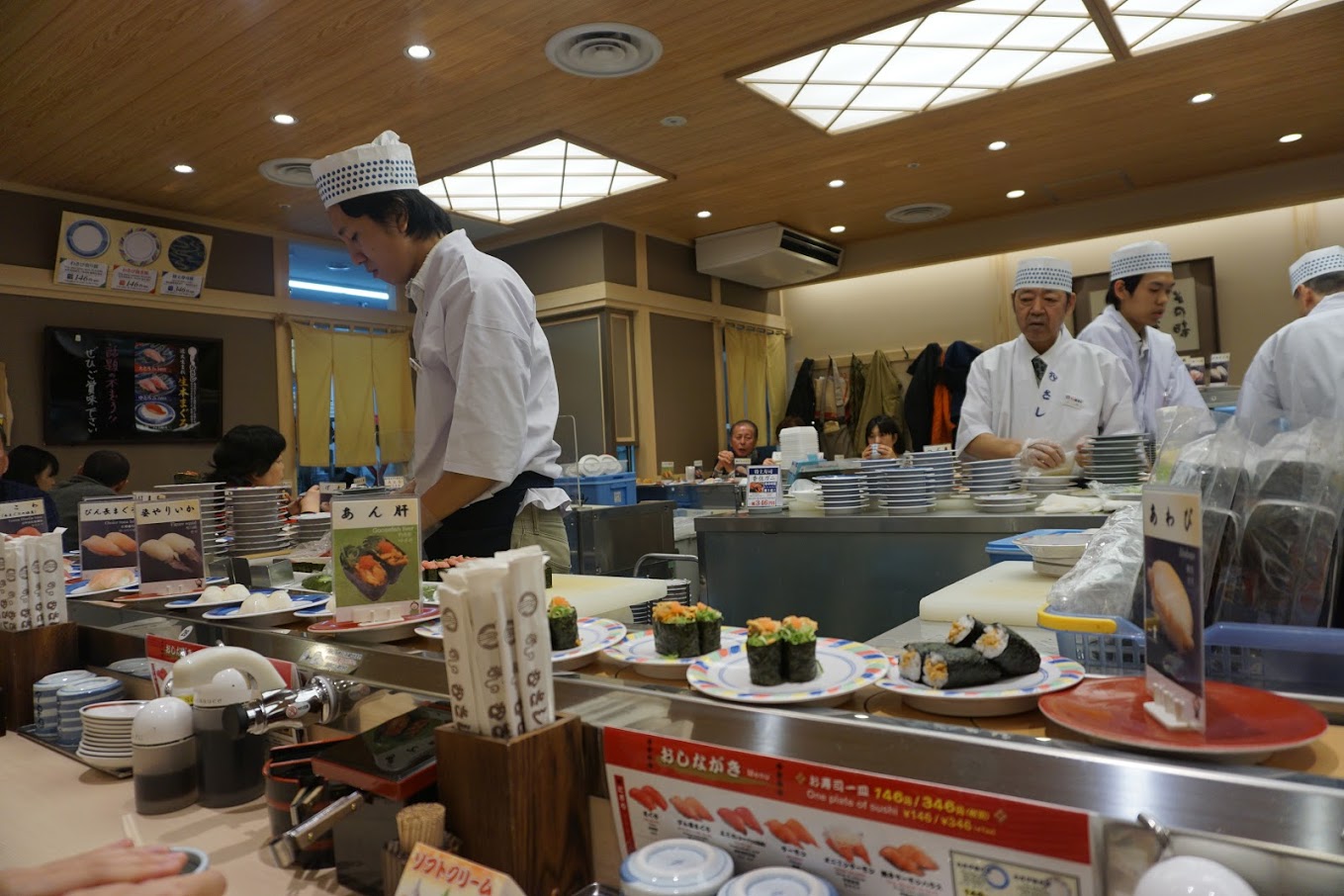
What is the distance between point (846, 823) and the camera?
69 cm

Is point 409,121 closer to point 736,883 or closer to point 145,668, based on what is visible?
point 145,668

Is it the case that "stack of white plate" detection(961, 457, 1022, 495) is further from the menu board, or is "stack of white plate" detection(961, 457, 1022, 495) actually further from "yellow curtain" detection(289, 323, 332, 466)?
the menu board

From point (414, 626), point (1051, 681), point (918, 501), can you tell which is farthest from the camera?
point (918, 501)

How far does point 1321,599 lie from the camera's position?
0.89 m

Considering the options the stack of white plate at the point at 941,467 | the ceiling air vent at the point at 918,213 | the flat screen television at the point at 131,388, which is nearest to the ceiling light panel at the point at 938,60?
the ceiling air vent at the point at 918,213

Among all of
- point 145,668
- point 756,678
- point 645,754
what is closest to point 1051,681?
point 756,678

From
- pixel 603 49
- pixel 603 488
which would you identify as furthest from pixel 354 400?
pixel 603 49

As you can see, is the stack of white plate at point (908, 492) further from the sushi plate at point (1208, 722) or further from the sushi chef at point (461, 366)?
the sushi plate at point (1208, 722)

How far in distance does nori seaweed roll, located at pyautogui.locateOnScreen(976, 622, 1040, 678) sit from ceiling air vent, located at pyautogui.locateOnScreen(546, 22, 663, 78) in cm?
386

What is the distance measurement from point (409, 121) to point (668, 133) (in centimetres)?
156

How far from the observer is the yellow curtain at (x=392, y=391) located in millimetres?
7484

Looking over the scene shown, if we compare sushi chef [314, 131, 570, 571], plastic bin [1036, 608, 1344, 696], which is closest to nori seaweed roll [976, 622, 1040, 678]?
plastic bin [1036, 608, 1344, 696]

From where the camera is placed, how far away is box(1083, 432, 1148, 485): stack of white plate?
2.79 metres

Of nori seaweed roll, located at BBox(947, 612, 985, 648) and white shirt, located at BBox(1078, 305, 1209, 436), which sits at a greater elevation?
white shirt, located at BBox(1078, 305, 1209, 436)
